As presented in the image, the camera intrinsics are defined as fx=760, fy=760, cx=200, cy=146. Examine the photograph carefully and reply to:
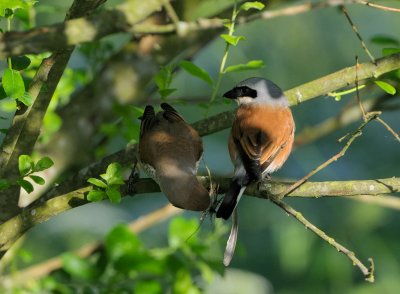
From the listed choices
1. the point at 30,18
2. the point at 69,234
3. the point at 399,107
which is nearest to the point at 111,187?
the point at 30,18

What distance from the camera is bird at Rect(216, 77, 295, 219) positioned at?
364 centimetres

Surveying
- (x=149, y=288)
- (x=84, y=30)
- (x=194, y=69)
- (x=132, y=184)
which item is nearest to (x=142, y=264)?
(x=149, y=288)

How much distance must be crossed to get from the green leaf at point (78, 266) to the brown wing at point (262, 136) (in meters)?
1.57

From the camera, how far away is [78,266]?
199 centimetres

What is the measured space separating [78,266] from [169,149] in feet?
5.31

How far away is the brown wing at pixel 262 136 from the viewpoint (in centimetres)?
370

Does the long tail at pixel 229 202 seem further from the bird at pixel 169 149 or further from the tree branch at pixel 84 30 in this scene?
the tree branch at pixel 84 30

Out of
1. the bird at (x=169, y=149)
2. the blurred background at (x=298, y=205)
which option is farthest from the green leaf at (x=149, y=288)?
the blurred background at (x=298, y=205)

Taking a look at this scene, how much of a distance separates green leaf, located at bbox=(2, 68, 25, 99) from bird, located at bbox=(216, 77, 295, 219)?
109cm

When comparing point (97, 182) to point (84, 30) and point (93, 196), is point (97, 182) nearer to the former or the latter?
point (93, 196)

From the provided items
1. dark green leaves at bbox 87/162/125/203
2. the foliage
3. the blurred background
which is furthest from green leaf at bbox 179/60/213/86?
the blurred background

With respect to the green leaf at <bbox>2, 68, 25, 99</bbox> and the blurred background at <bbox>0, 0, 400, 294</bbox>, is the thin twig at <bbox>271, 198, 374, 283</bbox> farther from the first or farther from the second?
the blurred background at <bbox>0, 0, 400, 294</bbox>

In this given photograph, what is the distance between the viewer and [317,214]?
302 inches

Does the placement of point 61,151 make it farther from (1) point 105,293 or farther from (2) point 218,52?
(2) point 218,52
